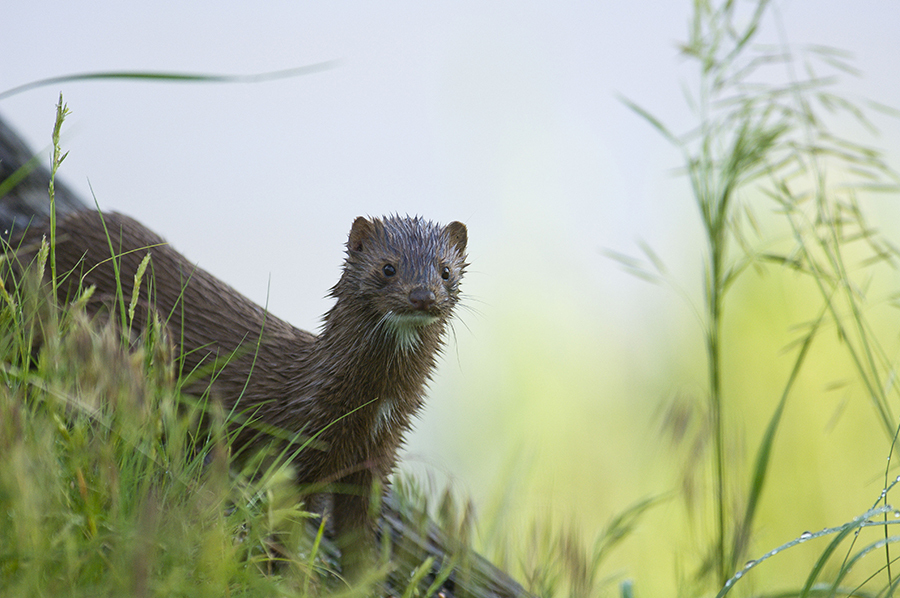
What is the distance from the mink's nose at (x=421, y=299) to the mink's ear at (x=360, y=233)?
1.18 ft

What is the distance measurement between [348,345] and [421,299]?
381 millimetres

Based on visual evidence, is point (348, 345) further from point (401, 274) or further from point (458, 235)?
point (458, 235)

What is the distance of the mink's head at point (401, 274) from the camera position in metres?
2.39

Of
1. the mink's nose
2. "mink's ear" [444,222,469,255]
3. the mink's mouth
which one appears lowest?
the mink's mouth

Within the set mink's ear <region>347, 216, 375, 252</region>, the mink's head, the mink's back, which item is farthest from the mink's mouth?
the mink's back

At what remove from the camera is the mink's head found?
239 centimetres

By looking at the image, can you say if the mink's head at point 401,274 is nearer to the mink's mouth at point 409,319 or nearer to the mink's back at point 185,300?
the mink's mouth at point 409,319

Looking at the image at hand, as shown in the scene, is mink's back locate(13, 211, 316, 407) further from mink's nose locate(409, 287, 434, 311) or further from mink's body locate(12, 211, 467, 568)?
mink's nose locate(409, 287, 434, 311)

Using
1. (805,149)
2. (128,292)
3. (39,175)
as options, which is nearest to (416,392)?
(128,292)

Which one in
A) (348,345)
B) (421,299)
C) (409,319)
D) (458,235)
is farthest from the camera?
(458,235)

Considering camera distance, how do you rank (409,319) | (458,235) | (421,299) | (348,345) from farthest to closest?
(458,235)
(348,345)
(409,319)
(421,299)

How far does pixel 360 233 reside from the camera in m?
2.61

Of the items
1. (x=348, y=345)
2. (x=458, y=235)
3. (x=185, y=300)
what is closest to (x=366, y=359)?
(x=348, y=345)

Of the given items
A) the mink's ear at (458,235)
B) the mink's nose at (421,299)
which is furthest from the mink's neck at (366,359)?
the mink's ear at (458,235)
